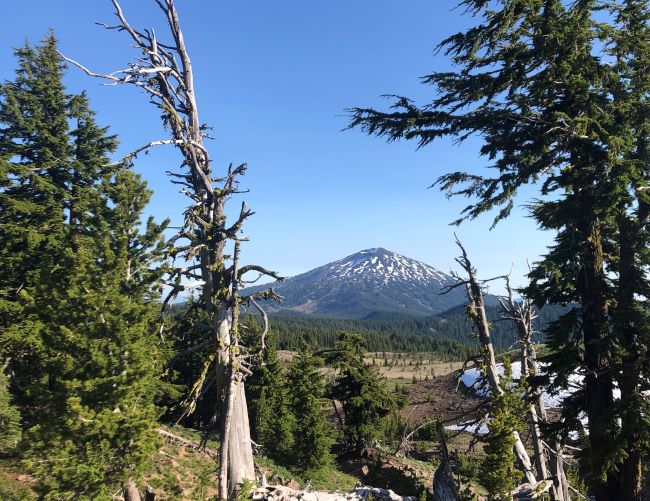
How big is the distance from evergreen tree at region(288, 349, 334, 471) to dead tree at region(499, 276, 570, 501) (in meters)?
13.5

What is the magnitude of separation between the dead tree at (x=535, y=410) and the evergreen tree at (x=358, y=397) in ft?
51.0

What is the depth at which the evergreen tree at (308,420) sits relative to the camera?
907 inches

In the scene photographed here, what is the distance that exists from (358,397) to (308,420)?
4.44 metres

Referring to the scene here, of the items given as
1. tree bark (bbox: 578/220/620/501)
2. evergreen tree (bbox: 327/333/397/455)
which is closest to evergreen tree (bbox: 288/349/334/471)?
evergreen tree (bbox: 327/333/397/455)

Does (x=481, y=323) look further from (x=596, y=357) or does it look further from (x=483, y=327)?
(x=596, y=357)

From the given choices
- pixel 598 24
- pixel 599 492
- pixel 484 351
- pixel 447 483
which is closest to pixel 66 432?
pixel 447 483

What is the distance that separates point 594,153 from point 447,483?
323 inches

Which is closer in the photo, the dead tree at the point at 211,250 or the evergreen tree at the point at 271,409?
the dead tree at the point at 211,250

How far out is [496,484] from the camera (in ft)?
26.5

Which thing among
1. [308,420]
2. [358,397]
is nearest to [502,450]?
[308,420]

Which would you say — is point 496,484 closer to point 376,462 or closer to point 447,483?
point 447,483

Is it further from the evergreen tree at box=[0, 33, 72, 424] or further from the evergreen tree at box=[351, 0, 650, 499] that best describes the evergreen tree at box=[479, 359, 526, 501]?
the evergreen tree at box=[0, 33, 72, 424]

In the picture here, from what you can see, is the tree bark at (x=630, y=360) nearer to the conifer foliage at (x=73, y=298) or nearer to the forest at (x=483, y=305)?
the forest at (x=483, y=305)

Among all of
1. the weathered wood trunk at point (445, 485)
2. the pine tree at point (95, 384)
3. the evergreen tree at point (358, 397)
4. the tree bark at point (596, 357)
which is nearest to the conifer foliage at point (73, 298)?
the pine tree at point (95, 384)
